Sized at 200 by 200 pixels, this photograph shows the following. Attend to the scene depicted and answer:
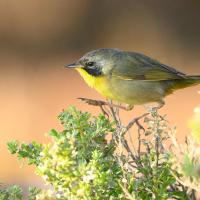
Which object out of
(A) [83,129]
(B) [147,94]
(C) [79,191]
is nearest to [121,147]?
(A) [83,129]

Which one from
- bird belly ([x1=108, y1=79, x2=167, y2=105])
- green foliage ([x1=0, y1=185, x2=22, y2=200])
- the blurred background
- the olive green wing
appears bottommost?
green foliage ([x1=0, y1=185, x2=22, y2=200])

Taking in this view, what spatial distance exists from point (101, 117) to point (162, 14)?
4774 millimetres

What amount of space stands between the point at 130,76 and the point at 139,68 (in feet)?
0.24

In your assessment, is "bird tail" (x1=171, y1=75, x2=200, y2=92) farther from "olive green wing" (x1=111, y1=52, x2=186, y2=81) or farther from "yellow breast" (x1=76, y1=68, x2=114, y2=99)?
"yellow breast" (x1=76, y1=68, x2=114, y2=99)

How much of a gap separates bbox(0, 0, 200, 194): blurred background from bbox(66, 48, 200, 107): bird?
2.68 meters

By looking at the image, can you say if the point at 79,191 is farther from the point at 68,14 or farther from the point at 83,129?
the point at 68,14

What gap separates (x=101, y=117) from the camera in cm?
223

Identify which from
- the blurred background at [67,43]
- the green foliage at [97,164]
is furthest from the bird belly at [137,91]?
the blurred background at [67,43]

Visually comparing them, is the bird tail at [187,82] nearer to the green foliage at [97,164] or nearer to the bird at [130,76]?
the bird at [130,76]

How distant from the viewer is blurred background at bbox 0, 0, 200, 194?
267 inches

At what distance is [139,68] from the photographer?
4.05 m

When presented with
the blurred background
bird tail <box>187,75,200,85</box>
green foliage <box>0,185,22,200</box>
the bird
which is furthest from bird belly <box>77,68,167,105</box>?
the blurred background

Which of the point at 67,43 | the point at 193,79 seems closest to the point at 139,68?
the point at 193,79

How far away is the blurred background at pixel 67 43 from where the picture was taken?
22.2 feet
